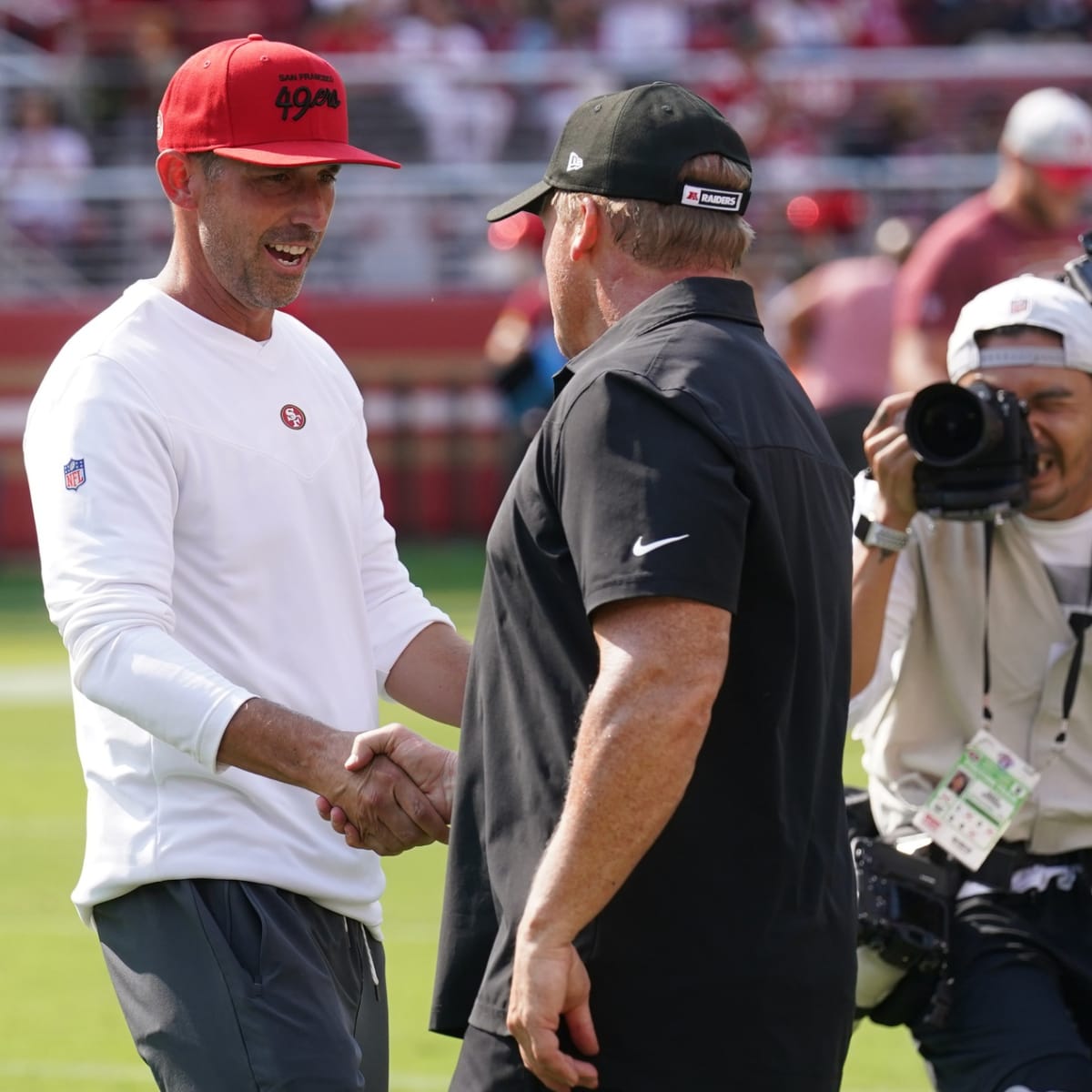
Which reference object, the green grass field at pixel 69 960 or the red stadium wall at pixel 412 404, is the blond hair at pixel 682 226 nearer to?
the green grass field at pixel 69 960

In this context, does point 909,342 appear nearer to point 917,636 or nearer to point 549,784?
point 917,636

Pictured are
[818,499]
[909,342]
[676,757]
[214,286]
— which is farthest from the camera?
[909,342]

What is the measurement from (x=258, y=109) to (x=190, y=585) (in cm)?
86

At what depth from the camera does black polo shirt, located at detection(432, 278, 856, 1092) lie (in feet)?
9.66

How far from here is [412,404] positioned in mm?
19266

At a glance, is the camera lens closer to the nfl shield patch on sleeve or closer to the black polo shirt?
the black polo shirt

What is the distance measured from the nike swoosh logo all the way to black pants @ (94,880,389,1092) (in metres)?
1.13

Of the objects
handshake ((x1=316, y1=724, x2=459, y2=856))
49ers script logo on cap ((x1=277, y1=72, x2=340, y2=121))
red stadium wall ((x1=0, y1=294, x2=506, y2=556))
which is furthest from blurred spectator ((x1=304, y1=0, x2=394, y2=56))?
handshake ((x1=316, y1=724, x2=459, y2=856))

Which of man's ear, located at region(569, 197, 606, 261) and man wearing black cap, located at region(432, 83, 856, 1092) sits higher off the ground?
man's ear, located at region(569, 197, 606, 261)

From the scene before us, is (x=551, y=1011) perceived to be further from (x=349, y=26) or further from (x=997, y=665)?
(x=349, y=26)

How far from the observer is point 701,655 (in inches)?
114

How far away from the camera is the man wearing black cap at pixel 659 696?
289 centimetres

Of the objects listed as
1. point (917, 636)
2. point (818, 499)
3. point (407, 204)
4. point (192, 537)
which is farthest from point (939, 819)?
point (407, 204)

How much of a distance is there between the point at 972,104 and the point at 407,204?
5789 millimetres
